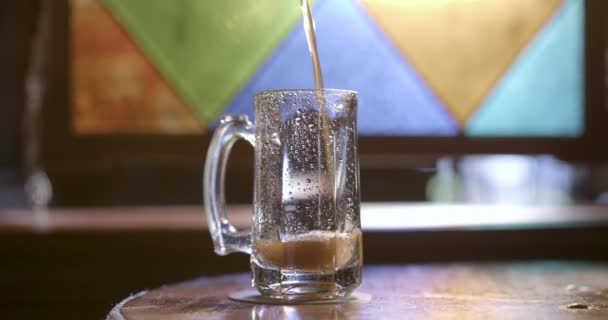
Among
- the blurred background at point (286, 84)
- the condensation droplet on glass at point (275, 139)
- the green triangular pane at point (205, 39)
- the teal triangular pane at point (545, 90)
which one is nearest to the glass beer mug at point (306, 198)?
the condensation droplet on glass at point (275, 139)

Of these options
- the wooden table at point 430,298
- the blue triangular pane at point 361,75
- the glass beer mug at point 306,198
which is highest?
the blue triangular pane at point 361,75

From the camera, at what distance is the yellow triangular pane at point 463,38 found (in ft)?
7.37

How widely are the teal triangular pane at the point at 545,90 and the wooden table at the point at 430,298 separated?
126 centimetres

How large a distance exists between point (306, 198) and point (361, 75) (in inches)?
58.5

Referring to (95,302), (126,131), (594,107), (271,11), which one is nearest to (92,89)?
(126,131)

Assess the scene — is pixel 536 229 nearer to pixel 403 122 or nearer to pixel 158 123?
pixel 403 122

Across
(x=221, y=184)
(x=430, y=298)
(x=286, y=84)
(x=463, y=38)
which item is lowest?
(x=430, y=298)

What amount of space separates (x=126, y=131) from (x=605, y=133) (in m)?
1.29

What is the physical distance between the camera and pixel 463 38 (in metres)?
2.27

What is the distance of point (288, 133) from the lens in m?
0.75

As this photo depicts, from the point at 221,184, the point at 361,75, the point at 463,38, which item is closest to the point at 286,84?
the point at 361,75

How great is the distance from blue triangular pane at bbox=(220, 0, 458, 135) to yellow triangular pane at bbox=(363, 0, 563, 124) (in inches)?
1.6

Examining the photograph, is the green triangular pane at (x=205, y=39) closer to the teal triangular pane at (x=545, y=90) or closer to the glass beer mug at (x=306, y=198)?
the teal triangular pane at (x=545, y=90)

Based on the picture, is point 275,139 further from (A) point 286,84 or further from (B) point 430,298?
(A) point 286,84
